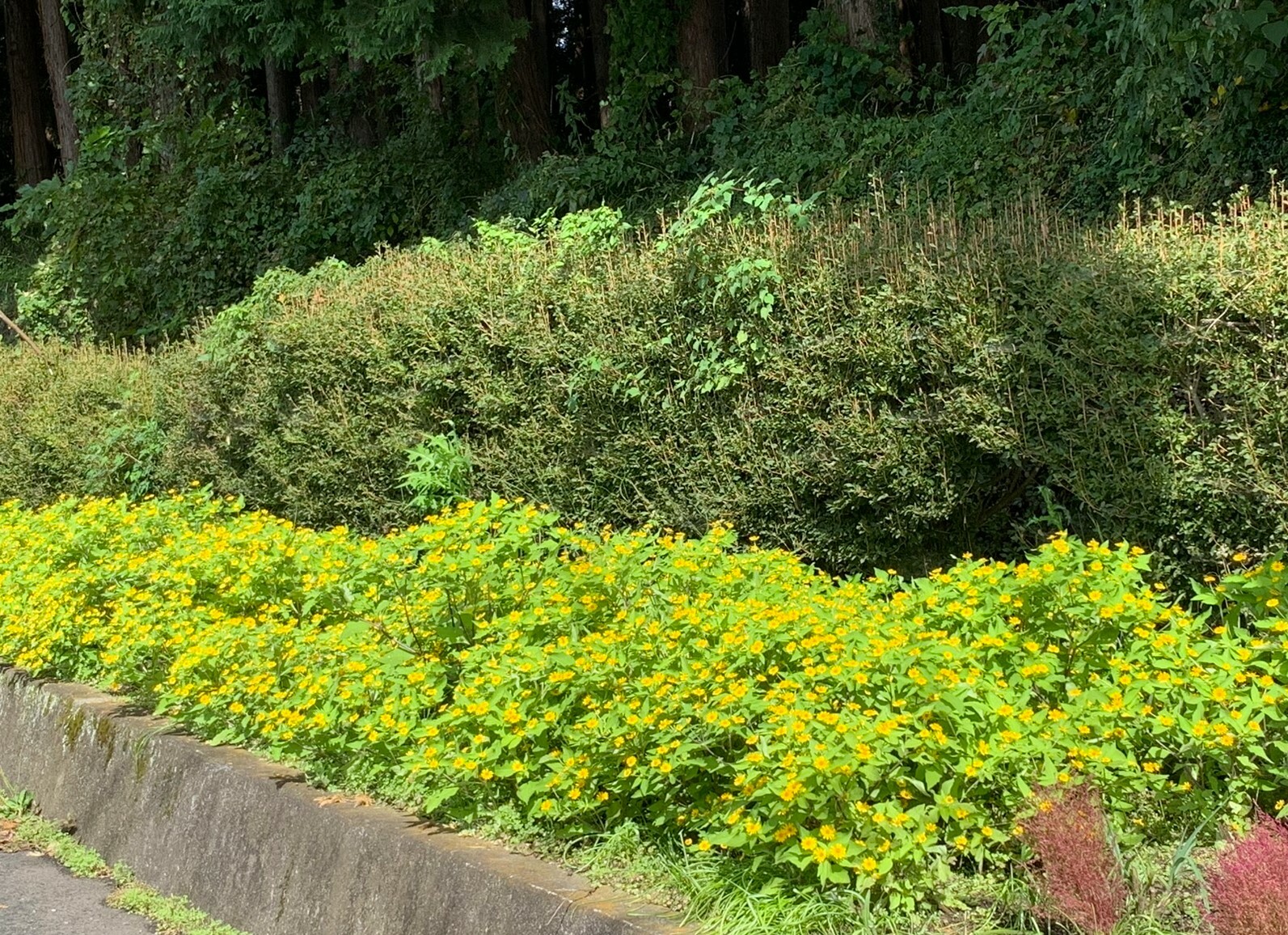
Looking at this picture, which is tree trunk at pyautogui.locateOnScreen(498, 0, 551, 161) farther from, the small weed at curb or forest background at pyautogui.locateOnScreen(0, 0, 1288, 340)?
the small weed at curb

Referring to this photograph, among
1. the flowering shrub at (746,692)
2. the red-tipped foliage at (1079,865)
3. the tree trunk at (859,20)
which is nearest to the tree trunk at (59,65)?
the tree trunk at (859,20)

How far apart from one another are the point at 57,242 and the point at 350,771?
18.1 meters

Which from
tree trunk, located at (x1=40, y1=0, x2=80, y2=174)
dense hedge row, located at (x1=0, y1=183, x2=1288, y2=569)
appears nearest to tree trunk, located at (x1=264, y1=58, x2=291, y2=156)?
tree trunk, located at (x1=40, y1=0, x2=80, y2=174)

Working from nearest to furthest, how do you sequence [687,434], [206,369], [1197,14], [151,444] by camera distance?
[687,434]
[1197,14]
[206,369]
[151,444]

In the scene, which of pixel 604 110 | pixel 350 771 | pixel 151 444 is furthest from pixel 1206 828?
pixel 604 110

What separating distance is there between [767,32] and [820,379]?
10707 mm

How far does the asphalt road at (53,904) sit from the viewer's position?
16.6 feet

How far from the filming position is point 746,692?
3965 mm

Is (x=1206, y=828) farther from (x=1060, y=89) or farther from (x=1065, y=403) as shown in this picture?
(x=1060, y=89)

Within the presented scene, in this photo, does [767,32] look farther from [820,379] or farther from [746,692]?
[746,692]

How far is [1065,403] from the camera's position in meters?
5.98

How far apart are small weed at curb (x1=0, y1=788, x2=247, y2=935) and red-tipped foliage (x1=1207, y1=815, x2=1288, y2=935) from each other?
126 inches

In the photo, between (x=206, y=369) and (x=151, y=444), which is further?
(x=151, y=444)

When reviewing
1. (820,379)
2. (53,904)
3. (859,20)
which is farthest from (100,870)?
(859,20)
